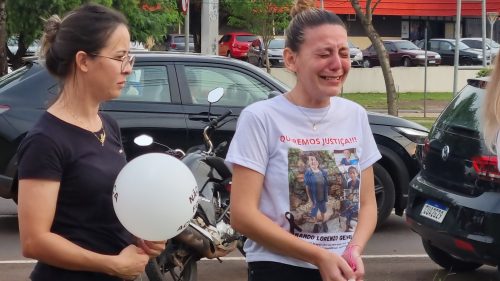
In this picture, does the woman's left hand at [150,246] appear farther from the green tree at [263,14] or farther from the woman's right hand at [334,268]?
the green tree at [263,14]

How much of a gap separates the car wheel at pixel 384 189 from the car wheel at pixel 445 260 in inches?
55.7

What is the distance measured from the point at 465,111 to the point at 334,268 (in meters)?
4.20

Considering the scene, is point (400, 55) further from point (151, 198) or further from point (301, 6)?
point (151, 198)

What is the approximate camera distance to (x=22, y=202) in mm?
2703

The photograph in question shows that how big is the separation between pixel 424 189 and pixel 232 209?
4080 millimetres

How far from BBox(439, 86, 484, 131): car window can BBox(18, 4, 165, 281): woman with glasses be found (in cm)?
412

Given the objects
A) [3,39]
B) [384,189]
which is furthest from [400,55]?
[384,189]

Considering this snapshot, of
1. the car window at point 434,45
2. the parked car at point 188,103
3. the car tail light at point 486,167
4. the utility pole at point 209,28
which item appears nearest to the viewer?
the car tail light at point 486,167

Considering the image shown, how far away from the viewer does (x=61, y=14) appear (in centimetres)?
1656

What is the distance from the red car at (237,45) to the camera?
4522 cm

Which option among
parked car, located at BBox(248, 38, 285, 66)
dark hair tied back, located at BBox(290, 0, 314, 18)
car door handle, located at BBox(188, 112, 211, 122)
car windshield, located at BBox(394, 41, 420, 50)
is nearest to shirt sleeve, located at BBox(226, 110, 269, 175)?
dark hair tied back, located at BBox(290, 0, 314, 18)

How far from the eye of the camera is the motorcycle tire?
615cm

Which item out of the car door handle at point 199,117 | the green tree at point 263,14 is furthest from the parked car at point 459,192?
the green tree at point 263,14

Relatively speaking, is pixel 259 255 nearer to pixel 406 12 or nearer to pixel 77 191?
pixel 77 191
